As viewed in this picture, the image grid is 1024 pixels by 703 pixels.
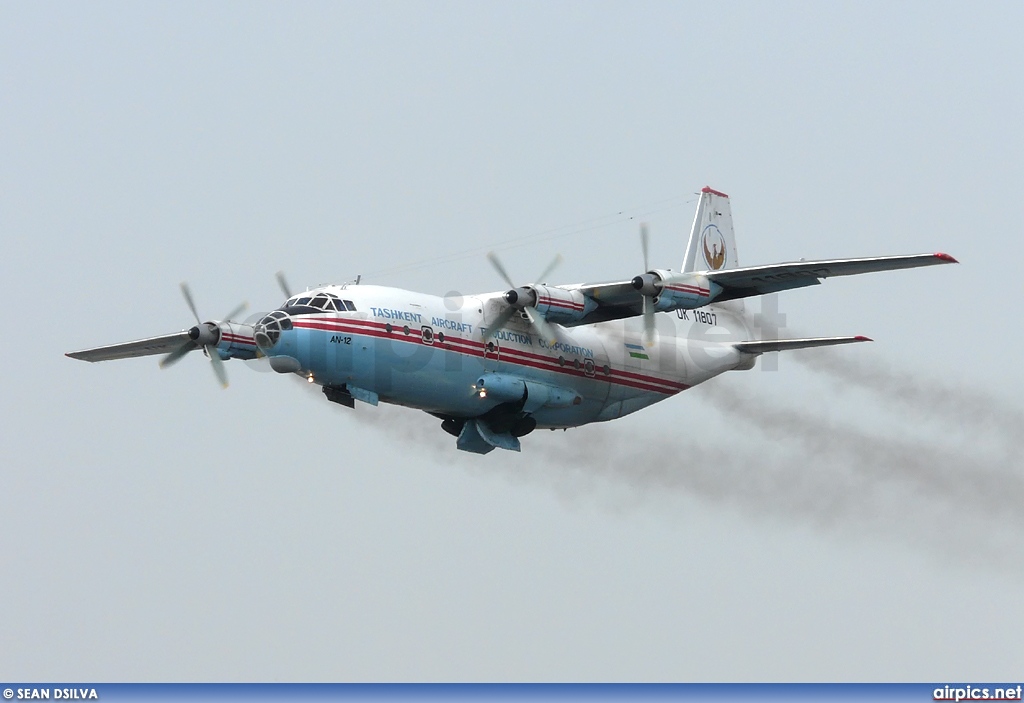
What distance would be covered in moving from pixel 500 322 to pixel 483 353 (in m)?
0.77

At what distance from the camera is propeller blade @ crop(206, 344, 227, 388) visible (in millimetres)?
32469

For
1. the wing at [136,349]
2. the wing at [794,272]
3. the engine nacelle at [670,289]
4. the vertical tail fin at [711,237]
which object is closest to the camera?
the wing at [794,272]

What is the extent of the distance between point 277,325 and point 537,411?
6.27m

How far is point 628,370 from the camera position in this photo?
1441 inches

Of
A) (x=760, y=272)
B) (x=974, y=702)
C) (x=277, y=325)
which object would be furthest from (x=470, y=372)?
(x=974, y=702)

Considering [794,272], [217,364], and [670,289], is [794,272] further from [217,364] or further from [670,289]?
[217,364]

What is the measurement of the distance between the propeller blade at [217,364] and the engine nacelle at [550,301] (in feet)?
19.6

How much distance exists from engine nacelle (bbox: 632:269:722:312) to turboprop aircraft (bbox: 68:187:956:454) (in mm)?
21

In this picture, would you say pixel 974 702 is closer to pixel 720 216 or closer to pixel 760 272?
pixel 760 272

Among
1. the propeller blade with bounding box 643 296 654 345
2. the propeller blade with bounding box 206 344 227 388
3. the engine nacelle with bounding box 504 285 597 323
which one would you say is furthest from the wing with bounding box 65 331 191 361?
the propeller blade with bounding box 643 296 654 345

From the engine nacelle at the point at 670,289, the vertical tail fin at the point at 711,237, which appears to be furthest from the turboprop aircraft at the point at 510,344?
the vertical tail fin at the point at 711,237

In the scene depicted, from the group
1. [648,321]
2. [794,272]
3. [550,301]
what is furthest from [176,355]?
[794,272]

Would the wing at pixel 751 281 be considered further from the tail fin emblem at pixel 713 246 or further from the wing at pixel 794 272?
the tail fin emblem at pixel 713 246

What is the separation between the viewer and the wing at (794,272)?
3167 centimetres
